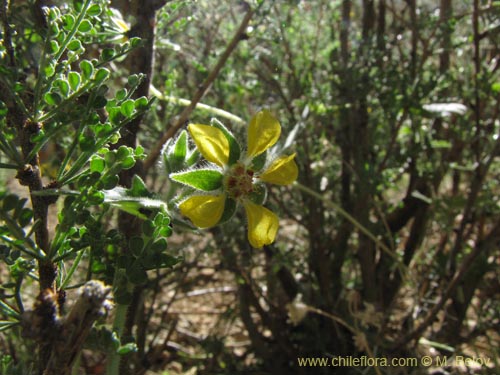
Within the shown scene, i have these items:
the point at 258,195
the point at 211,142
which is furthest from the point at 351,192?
the point at 211,142

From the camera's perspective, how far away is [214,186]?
0.81 meters

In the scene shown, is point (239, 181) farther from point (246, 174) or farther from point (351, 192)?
point (351, 192)

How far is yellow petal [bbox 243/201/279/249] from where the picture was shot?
79cm

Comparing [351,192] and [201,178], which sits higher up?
Answer: [201,178]

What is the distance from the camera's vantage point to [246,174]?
83 cm

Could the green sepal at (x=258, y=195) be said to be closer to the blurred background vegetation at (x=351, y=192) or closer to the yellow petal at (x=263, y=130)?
the yellow petal at (x=263, y=130)

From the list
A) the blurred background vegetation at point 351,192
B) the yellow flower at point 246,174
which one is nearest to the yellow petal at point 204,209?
the yellow flower at point 246,174

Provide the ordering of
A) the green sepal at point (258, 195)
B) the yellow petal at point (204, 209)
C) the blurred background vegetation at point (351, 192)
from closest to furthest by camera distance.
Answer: the yellow petal at point (204, 209)
the green sepal at point (258, 195)
the blurred background vegetation at point (351, 192)

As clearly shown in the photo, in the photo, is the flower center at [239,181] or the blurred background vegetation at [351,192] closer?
the flower center at [239,181]

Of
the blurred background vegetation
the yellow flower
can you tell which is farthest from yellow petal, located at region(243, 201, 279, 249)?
the blurred background vegetation

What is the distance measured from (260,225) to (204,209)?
0.33ft

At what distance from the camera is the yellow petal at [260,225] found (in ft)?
2.59

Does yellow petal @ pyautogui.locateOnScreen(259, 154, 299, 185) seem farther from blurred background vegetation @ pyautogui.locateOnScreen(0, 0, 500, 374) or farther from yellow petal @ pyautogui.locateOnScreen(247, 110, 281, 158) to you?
blurred background vegetation @ pyautogui.locateOnScreen(0, 0, 500, 374)

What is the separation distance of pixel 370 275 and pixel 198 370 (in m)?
0.64
